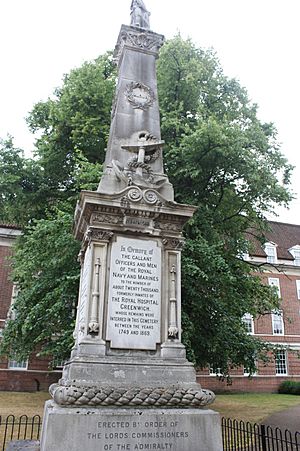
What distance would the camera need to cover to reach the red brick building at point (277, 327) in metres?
32.0

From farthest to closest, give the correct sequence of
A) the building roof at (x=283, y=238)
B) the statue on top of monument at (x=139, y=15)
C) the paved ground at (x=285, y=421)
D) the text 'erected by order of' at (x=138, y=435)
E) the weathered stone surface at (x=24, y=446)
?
the building roof at (x=283, y=238) < the paved ground at (x=285, y=421) < the statue on top of monument at (x=139, y=15) < the weathered stone surface at (x=24, y=446) < the text 'erected by order of' at (x=138, y=435)

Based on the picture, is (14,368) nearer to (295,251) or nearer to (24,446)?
(24,446)

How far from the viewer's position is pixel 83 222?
757cm

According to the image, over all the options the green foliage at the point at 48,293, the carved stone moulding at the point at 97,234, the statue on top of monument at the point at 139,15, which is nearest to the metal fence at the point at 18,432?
the green foliage at the point at 48,293

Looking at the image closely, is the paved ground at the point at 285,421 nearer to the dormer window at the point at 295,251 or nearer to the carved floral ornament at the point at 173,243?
the carved floral ornament at the point at 173,243

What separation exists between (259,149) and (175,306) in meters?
11.3

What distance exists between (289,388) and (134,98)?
30426mm

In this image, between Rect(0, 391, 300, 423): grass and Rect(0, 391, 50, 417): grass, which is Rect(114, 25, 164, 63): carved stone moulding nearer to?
Rect(0, 391, 300, 423): grass

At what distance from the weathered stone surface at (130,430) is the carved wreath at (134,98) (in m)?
6.09

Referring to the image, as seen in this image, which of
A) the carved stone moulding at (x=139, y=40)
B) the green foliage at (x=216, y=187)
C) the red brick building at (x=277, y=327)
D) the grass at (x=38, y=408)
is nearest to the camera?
the carved stone moulding at (x=139, y=40)

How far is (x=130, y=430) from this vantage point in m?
5.67

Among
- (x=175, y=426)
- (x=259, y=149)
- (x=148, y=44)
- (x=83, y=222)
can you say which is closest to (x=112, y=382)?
(x=175, y=426)

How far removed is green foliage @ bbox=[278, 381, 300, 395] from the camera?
31453 millimetres

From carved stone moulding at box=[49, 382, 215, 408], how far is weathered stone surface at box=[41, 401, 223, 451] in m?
0.10
